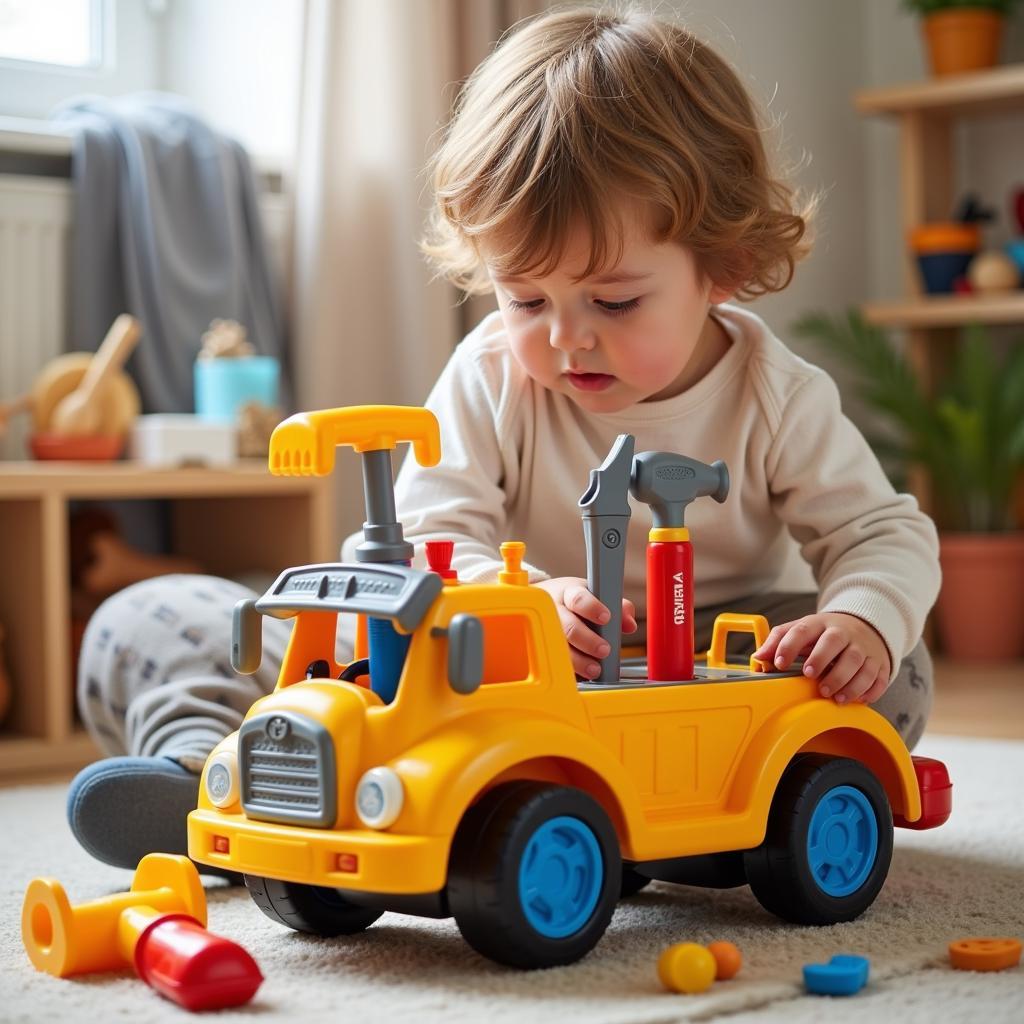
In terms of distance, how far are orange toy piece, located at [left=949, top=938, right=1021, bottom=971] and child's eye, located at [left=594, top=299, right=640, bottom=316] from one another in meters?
0.50

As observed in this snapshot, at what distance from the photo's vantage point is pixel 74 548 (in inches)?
88.9

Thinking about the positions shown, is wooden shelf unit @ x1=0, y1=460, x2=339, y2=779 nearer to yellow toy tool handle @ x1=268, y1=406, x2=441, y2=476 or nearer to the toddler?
Answer: the toddler

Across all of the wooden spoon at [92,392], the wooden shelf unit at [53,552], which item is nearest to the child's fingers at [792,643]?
the wooden shelf unit at [53,552]

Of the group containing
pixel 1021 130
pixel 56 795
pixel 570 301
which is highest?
pixel 1021 130

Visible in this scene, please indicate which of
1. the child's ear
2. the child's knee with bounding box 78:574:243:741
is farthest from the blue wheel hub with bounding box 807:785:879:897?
the child's knee with bounding box 78:574:243:741

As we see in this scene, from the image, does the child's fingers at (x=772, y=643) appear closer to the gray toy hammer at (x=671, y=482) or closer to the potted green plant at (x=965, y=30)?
the gray toy hammer at (x=671, y=482)

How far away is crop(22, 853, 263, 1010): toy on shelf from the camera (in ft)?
2.77

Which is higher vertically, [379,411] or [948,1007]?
[379,411]

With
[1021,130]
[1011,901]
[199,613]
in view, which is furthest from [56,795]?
[1021,130]

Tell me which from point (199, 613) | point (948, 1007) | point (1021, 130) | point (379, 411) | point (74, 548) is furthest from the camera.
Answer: point (1021, 130)

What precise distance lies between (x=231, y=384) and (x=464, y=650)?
1.48m

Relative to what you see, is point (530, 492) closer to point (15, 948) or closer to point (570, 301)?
point (570, 301)

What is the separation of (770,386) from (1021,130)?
6.78 feet

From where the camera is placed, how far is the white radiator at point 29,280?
2230mm
